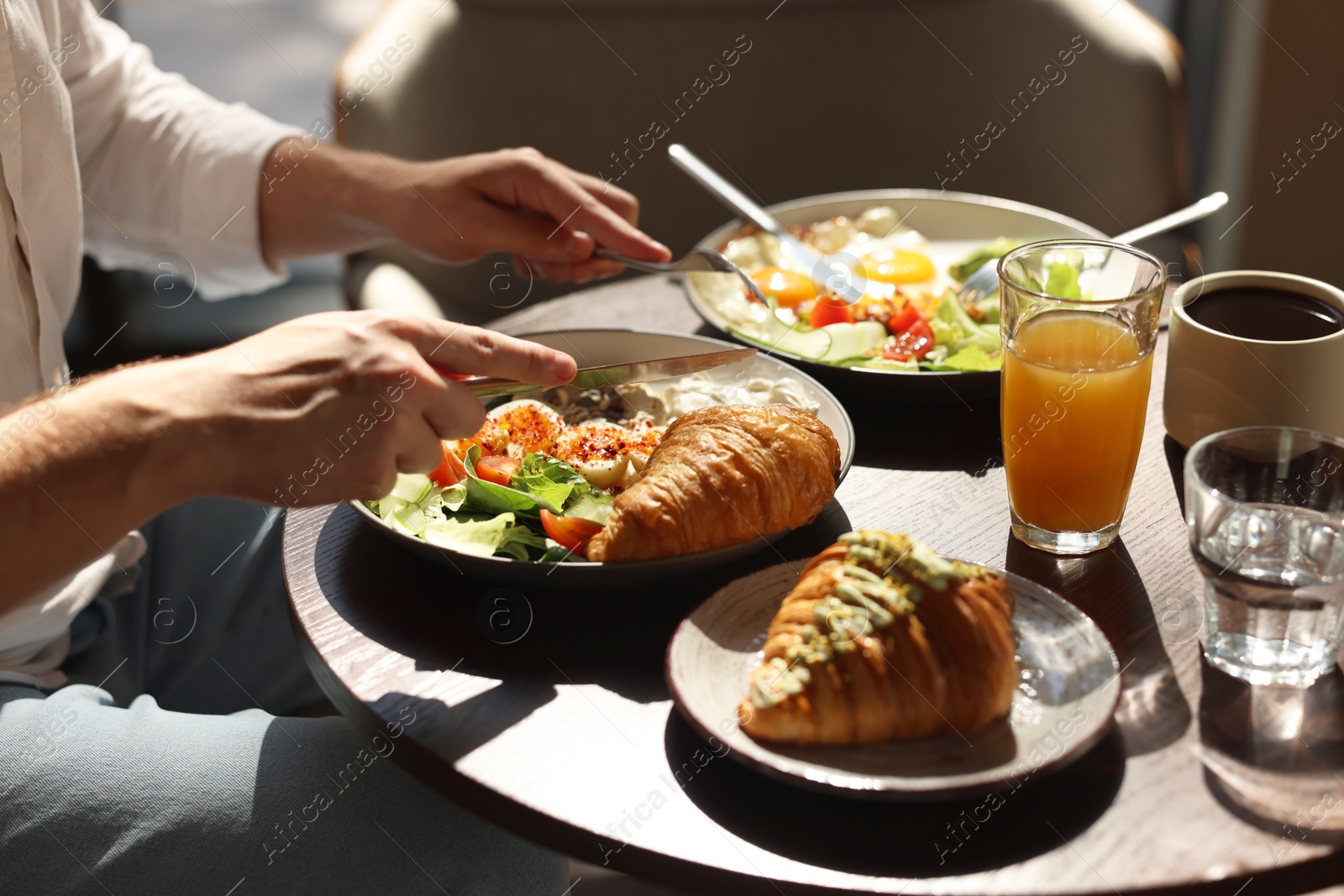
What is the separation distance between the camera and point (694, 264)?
159cm

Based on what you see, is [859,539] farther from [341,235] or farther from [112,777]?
[341,235]

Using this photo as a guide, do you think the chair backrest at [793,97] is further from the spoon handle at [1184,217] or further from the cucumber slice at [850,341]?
the cucumber slice at [850,341]

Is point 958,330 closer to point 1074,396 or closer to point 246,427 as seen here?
point 1074,396

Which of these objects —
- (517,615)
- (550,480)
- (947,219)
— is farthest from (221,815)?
(947,219)

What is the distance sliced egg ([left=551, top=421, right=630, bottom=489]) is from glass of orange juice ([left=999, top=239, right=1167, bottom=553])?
0.41 metres

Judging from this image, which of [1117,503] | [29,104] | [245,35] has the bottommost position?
[245,35]

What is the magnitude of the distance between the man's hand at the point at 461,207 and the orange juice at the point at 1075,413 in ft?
1.98

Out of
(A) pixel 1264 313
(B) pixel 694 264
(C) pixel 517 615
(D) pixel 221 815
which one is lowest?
(D) pixel 221 815

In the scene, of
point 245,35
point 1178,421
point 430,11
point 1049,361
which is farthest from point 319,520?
point 245,35

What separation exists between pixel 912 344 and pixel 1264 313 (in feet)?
1.50

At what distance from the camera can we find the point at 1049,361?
43.0 inches

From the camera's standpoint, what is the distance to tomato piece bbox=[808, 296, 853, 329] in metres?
1.62

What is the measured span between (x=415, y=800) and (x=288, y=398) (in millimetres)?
401

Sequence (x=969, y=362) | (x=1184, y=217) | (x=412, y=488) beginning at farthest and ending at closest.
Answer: (x=1184, y=217), (x=969, y=362), (x=412, y=488)
